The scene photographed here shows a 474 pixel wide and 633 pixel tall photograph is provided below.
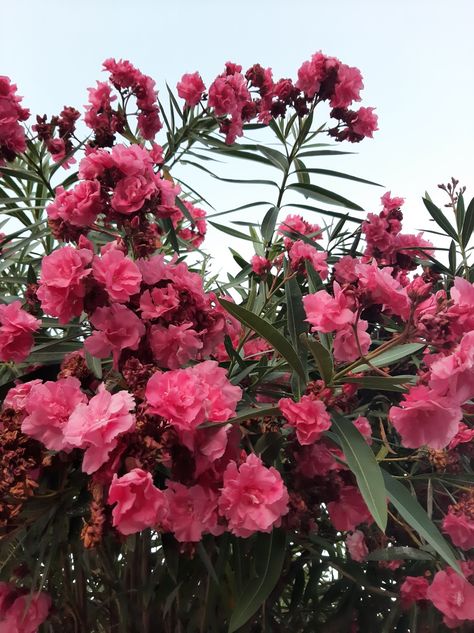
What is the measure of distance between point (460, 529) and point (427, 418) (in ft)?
1.17

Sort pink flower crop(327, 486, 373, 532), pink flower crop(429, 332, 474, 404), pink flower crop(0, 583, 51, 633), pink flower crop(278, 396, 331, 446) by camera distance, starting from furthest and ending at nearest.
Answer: pink flower crop(0, 583, 51, 633) → pink flower crop(327, 486, 373, 532) → pink flower crop(278, 396, 331, 446) → pink flower crop(429, 332, 474, 404)

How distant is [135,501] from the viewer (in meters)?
0.82

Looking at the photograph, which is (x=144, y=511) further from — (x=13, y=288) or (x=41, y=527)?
(x=13, y=288)

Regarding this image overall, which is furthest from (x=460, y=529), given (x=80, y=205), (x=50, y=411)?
(x=80, y=205)

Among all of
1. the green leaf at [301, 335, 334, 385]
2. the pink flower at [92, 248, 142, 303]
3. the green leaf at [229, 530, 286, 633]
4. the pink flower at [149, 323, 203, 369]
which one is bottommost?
the green leaf at [229, 530, 286, 633]

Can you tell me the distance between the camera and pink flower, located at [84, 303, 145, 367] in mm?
969

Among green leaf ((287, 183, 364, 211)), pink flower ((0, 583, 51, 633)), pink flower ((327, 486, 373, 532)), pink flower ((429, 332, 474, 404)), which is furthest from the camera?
green leaf ((287, 183, 364, 211))

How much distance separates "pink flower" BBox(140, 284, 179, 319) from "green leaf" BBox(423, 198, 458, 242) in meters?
0.98

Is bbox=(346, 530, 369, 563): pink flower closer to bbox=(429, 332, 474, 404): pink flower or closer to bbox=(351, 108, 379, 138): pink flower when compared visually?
bbox=(429, 332, 474, 404): pink flower

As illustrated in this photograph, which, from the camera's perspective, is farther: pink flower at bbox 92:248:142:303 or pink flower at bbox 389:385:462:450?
pink flower at bbox 92:248:142:303

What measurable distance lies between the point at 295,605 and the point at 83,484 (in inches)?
24.6

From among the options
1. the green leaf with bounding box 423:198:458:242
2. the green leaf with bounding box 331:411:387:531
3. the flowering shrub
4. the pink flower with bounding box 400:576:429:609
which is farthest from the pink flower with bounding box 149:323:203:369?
the green leaf with bounding box 423:198:458:242

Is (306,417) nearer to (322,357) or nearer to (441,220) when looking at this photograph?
(322,357)

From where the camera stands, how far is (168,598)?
3.76 ft
